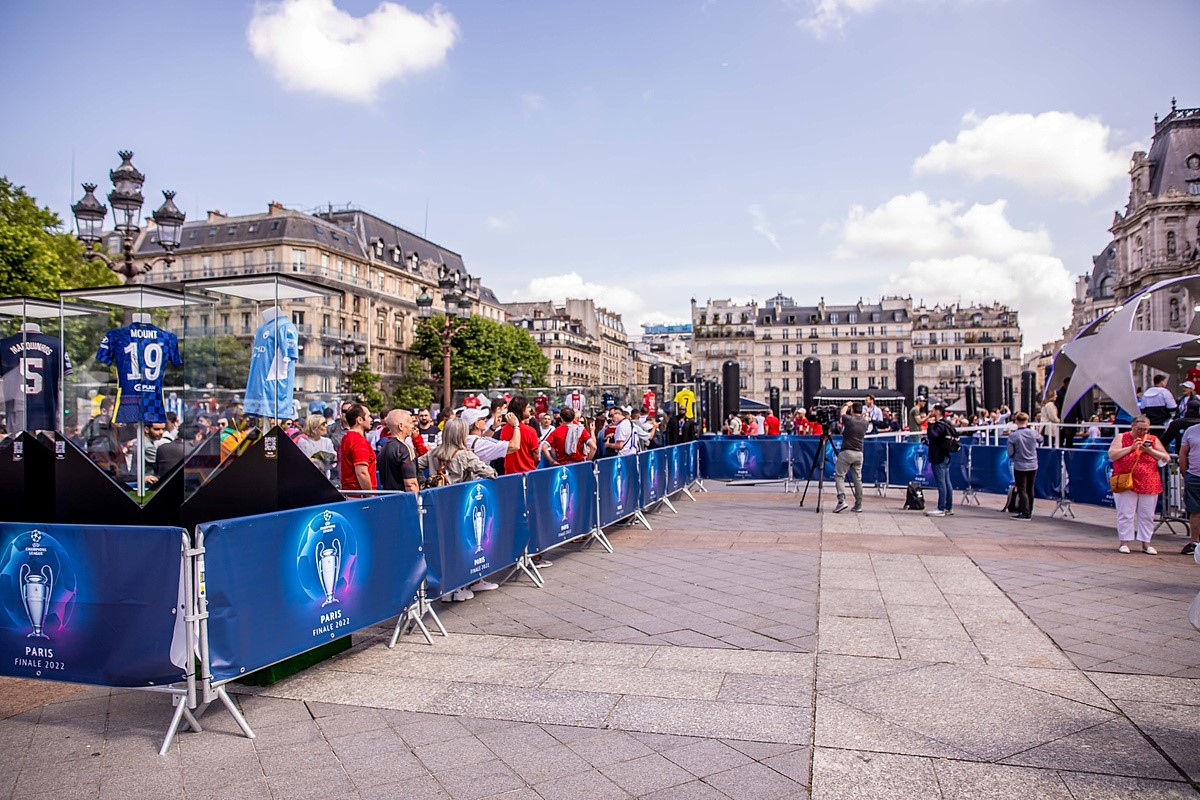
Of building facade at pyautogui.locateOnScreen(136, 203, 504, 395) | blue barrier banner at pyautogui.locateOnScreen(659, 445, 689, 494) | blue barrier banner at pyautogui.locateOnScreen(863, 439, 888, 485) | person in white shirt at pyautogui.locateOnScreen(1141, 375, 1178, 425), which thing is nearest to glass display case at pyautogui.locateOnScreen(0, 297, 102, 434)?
blue barrier banner at pyautogui.locateOnScreen(659, 445, 689, 494)

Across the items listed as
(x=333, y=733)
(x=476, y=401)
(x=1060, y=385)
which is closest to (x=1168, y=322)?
(x=1060, y=385)

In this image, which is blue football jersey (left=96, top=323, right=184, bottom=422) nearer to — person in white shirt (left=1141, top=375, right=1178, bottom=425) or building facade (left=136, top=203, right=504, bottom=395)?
person in white shirt (left=1141, top=375, right=1178, bottom=425)

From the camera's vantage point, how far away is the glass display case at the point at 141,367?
29.7 ft

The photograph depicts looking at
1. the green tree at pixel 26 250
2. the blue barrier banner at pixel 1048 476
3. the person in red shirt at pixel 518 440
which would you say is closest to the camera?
the person in red shirt at pixel 518 440

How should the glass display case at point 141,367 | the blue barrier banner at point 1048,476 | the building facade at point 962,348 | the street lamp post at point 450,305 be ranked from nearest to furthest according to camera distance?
the glass display case at point 141,367
the blue barrier banner at point 1048,476
the street lamp post at point 450,305
the building facade at point 962,348

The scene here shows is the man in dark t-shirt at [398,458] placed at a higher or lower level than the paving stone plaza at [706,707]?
higher

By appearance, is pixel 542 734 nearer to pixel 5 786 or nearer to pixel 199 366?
pixel 5 786

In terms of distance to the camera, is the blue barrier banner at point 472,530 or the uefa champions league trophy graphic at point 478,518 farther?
the uefa champions league trophy graphic at point 478,518

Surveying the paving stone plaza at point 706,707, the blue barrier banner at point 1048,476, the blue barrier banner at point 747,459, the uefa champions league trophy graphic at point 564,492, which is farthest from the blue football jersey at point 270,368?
the blue barrier banner at point 747,459

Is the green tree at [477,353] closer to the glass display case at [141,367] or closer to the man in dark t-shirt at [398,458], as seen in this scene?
the glass display case at [141,367]

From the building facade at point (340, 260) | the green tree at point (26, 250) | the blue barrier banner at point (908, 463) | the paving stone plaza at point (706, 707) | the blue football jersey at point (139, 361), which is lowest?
the paving stone plaza at point (706, 707)

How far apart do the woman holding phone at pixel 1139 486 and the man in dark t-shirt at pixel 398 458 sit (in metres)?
8.64

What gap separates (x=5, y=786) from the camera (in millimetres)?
3875

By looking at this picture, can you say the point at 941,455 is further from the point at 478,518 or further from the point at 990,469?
the point at 478,518
